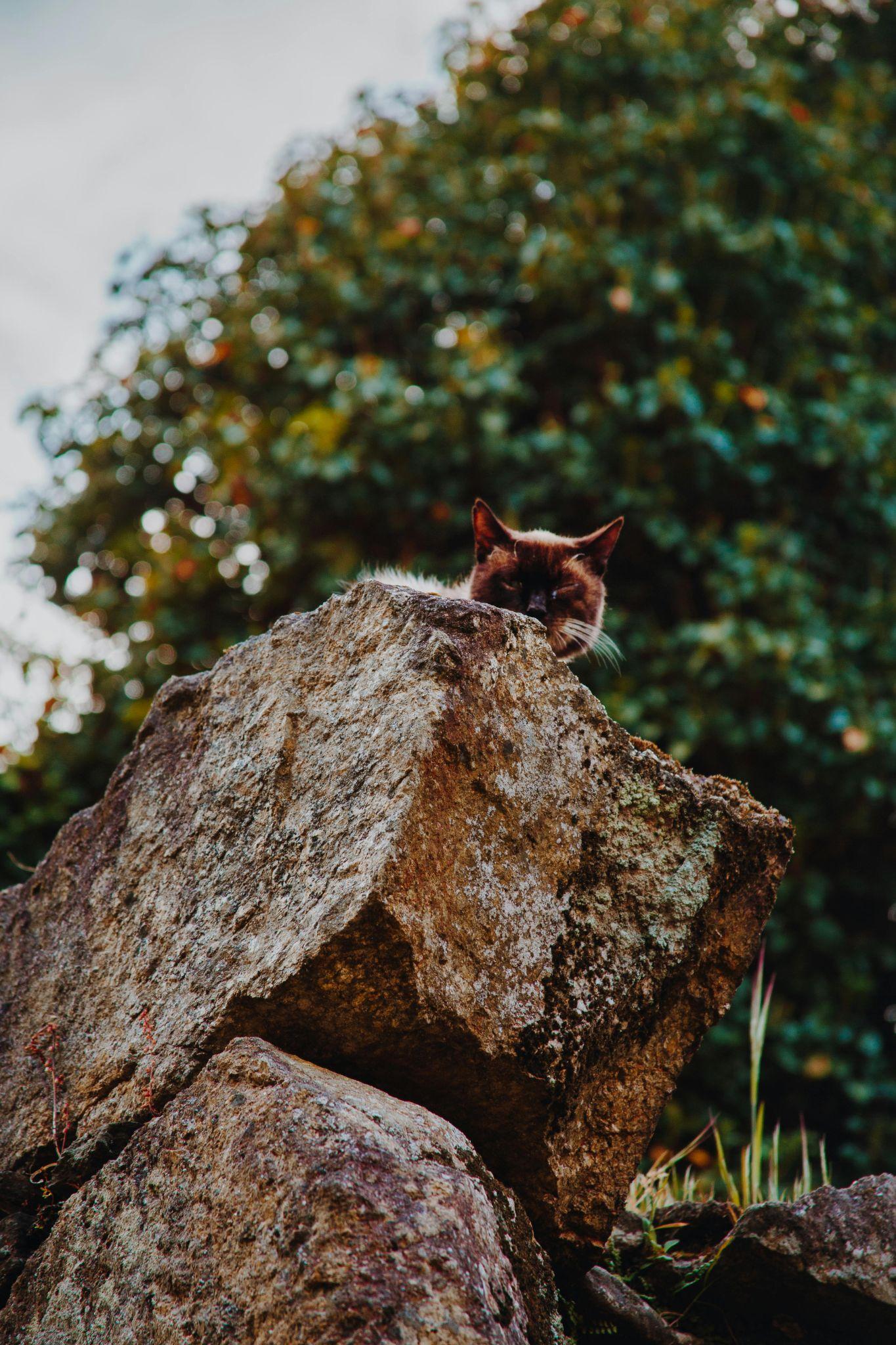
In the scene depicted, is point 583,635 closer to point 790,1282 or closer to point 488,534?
point 488,534

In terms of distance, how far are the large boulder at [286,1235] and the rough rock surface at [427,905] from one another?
15 cm

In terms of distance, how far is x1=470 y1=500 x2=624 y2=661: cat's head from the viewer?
3.43 meters

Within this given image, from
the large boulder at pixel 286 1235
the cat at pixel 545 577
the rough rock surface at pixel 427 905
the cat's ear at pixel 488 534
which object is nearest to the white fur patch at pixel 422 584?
the cat at pixel 545 577

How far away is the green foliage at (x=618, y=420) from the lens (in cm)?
499

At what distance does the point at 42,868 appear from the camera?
102 inches

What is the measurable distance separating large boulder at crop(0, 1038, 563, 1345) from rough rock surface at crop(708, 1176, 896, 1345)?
52cm

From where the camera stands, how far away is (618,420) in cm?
525

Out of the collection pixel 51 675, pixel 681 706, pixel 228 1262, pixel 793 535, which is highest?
pixel 793 535

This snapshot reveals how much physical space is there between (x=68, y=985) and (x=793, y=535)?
4.17 m

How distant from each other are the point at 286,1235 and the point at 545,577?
2374mm

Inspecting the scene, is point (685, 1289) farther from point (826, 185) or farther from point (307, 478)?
point (826, 185)

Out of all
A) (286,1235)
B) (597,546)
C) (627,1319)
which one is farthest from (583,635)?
(286,1235)

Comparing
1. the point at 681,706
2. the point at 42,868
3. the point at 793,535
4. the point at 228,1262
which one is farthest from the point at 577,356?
the point at 228,1262

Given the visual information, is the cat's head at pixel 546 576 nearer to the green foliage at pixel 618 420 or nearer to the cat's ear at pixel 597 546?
the cat's ear at pixel 597 546
